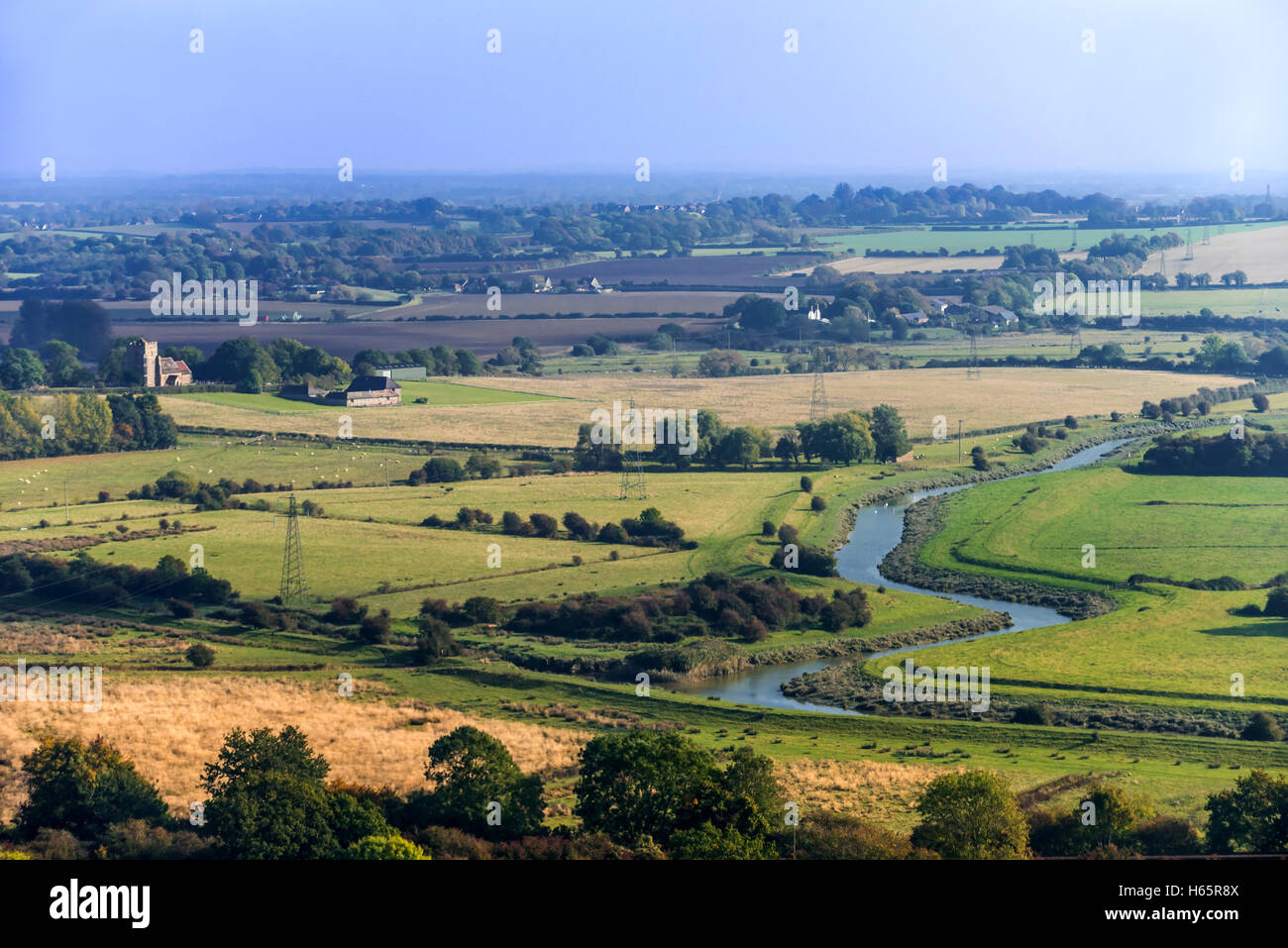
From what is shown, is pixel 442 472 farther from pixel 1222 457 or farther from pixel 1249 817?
pixel 1249 817

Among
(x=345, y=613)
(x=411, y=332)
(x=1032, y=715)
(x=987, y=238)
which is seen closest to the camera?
(x=1032, y=715)

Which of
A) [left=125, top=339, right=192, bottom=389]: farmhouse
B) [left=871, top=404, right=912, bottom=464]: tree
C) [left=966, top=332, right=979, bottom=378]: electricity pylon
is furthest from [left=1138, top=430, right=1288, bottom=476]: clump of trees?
[left=125, top=339, right=192, bottom=389]: farmhouse

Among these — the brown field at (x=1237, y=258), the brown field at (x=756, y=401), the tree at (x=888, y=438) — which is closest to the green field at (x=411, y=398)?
the brown field at (x=756, y=401)


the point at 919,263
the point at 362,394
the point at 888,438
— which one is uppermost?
the point at 919,263

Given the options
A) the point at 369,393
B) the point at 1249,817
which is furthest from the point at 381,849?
the point at 369,393

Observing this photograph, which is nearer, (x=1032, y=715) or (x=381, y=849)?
(x=381, y=849)

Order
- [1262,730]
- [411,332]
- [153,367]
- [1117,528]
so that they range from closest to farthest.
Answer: [1262,730]
[1117,528]
[153,367]
[411,332]
